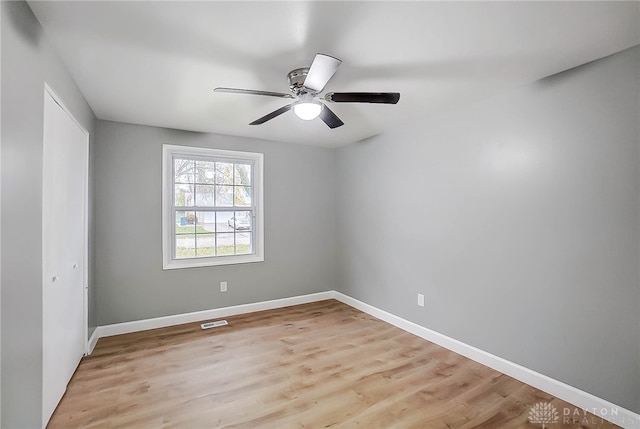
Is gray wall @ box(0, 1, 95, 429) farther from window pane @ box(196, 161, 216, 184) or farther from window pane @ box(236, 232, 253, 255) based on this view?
window pane @ box(236, 232, 253, 255)

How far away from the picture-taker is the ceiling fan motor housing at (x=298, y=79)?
2031mm

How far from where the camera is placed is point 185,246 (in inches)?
143

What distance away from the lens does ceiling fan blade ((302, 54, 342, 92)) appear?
62.8 inches

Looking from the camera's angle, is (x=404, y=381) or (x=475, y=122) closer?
(x=404, y=381)

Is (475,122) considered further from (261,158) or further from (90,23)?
(90,23)

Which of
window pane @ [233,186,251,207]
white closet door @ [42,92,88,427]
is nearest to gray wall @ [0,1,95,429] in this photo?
white closet door @ [42,92,88,427]

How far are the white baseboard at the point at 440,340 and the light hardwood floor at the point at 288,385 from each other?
0.07 meters

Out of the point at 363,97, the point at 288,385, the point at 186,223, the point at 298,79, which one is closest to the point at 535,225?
the point at 363,97

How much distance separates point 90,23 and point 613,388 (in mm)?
3791

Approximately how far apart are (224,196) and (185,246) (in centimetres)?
79

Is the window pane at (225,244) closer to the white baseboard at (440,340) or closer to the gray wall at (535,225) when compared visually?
the white baseboard at (440,340)

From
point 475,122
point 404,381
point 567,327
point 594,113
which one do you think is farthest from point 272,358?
point 594,113

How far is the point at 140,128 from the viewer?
3332 mm

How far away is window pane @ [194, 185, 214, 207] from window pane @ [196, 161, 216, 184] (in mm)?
77
